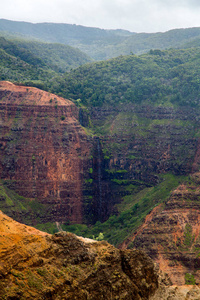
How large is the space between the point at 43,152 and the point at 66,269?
45216 mm

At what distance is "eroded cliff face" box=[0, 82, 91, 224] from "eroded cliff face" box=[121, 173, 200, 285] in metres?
16.8

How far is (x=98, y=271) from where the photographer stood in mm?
24031

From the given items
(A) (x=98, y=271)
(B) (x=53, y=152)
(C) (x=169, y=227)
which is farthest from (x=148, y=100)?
(A) (x=98, y=271)

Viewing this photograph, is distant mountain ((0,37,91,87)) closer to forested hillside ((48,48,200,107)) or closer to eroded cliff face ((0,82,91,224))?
forested hillside ((48,48,200,107))

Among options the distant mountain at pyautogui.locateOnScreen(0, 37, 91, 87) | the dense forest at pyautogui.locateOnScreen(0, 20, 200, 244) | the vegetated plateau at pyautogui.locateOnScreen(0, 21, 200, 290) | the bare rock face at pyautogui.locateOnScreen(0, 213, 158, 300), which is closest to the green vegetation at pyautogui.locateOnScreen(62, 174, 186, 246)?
the dense forest at pyautogui.locateOnScreen(0, 20, 200, 244)

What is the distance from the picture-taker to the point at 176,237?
48.7 metres

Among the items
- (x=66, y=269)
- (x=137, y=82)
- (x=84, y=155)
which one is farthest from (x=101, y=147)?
(x=66, y=269)

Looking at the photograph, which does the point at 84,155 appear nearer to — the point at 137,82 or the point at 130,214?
the point at 130,214

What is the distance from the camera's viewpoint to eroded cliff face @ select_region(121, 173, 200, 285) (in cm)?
4566

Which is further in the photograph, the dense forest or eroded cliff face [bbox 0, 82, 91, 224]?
eroded cliff face [bbox 0, 82, 91, 224]

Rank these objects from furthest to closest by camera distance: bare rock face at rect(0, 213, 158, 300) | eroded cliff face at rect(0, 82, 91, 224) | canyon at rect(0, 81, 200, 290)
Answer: eroded cliff face at rect(0, 82, 91, 224)
canyon at rect(0, 81, 200, 290)
bare rock face at rect(0, 213, 158, 300)

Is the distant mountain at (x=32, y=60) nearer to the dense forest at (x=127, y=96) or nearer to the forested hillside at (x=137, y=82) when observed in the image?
the dense forest at (x=127, y=96)

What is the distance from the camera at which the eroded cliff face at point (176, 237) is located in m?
45.7

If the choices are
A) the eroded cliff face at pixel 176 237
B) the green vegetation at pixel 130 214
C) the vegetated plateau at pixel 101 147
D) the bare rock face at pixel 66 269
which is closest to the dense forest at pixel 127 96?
the green vegetation at pixel 130 214
